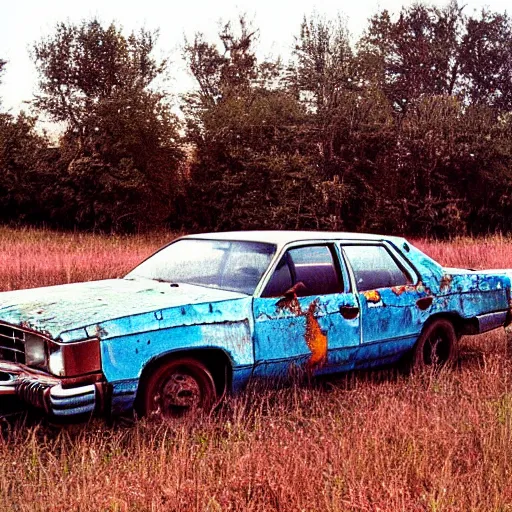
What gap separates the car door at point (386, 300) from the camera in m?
6.57

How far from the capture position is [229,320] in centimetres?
557

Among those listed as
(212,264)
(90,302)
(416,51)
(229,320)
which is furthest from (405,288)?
(416,51)

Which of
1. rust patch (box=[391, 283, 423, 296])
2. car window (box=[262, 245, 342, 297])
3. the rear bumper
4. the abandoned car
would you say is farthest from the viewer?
the rear bumper

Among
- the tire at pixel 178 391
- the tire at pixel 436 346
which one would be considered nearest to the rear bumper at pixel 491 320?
the tire at pixel 436 346

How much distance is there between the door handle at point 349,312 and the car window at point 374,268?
0.76ft

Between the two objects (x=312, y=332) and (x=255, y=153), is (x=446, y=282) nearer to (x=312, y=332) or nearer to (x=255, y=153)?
(x=312, y=332)

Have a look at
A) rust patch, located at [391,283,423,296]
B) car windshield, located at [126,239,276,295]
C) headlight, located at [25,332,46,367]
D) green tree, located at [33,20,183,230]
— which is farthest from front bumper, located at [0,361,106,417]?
green tree, located at [33,20,183,230]

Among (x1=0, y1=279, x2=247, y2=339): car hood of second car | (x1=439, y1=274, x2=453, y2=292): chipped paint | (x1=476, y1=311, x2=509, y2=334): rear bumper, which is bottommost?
(x1=476, y1=311, x2=509, y2=334): rear bumper

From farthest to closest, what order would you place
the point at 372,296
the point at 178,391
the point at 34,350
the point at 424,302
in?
the point at 424,302, the point at 372,296, the point at 178,391, the point at 34,350

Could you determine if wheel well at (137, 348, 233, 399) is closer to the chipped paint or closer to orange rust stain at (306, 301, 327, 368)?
orange rust stain at (306, 301, 327, 368)

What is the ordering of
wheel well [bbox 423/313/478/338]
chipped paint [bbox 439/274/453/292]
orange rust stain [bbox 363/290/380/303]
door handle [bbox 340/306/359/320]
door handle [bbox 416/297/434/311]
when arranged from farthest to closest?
1. wheel well [bbox 423/313/478/338]
2. chipped paint [bbox 439/274/453/292]
3. door handle [bbox 416/297/434/311]
4. orange rust stain [bbox 363/290/380/303]
5. door handle [bbox 340/306/359/320]

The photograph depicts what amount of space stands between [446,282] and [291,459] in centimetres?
367

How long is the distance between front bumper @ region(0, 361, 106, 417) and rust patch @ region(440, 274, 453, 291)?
3638mm

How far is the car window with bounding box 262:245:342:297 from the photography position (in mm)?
6066
